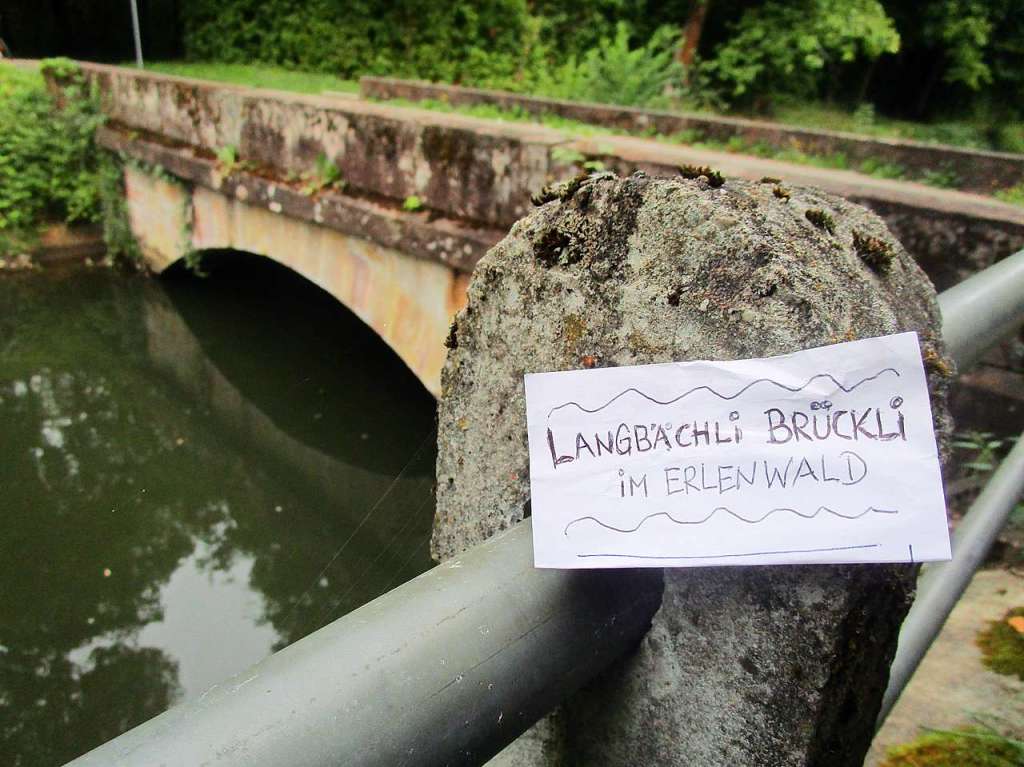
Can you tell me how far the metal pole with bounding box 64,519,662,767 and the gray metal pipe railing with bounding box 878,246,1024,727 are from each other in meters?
0.58

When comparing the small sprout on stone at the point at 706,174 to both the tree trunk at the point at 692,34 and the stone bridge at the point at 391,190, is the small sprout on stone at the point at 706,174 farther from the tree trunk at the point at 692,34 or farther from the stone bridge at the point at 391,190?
the tree trunk at the point at 692,34

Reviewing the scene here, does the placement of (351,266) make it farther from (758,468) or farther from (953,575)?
(758,468)

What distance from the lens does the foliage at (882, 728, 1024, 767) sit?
1.35m

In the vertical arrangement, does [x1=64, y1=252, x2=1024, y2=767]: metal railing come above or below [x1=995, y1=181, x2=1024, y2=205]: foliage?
above

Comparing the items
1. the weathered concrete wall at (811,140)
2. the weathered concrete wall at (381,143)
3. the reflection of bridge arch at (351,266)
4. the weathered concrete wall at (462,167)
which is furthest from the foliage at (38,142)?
the weathered concrete wall at (811,140)

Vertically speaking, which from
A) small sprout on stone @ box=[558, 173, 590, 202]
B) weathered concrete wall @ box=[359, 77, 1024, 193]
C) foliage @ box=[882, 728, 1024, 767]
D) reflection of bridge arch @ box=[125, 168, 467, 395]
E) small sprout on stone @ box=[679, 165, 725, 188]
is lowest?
reflection of bridge arch @ box=[125, 168, 467, 395]

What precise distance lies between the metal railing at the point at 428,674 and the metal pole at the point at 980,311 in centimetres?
57

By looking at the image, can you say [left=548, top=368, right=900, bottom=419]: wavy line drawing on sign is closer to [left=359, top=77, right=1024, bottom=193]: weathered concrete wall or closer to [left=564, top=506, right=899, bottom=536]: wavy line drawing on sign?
[left=564, top=506, right=899, bottom=536]: wavy line drawing on sign

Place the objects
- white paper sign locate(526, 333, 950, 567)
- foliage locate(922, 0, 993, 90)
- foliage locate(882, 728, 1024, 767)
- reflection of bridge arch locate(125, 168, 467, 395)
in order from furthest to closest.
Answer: foliage locate(922, 0, 993, 90) → reflection of bridge arch locate(125, 168, 467, 395) → foliage locate(882, 728, 1024, 767) → white paper sign locate(526, 333, 950, 567)

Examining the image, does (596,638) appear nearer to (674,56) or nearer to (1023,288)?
(1023,288)

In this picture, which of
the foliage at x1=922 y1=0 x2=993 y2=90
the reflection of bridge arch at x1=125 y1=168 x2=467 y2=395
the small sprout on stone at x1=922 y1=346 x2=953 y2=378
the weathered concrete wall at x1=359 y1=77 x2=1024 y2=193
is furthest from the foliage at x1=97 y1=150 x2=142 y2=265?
the foliage at x1=922 y1=0 x2=993 y2=90

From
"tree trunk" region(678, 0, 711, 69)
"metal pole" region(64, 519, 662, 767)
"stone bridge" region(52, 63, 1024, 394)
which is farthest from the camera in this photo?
"tree trunk" region(678, 0, 711, 69)

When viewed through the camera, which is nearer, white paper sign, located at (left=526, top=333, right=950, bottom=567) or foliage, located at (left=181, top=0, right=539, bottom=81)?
white paper sign, located at (left=526, top=333, right=950, bottom=567)

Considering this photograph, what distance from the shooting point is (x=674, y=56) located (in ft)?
45.6
